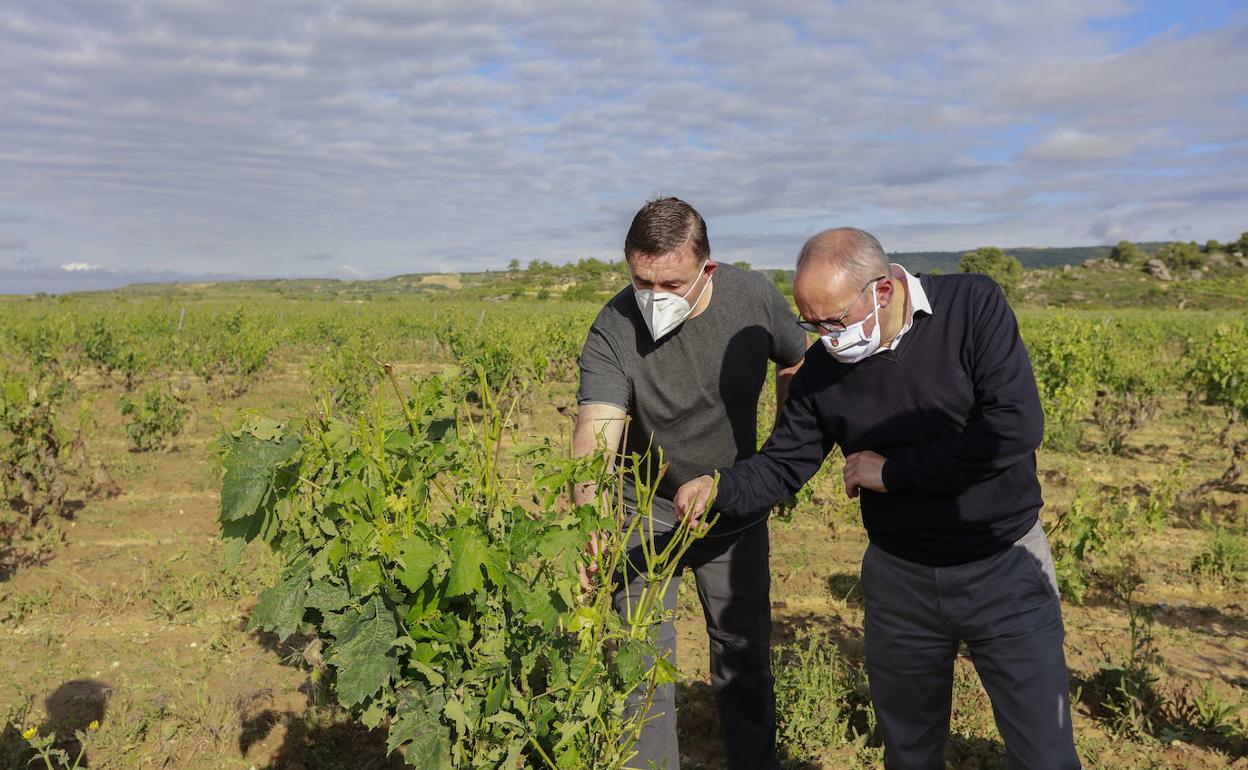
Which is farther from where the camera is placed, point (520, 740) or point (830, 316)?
point (830, 316)

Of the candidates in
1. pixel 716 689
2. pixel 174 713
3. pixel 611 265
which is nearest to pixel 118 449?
pixel 174 713

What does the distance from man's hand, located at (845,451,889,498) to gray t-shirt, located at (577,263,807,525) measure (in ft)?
1.75

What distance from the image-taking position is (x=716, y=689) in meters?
2.68

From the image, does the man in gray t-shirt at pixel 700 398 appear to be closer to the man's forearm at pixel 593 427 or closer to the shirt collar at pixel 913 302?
the man's forearm at pixel 593 427

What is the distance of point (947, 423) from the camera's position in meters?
2.05

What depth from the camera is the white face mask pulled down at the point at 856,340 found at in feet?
6.59

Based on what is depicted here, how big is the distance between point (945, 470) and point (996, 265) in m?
67.2

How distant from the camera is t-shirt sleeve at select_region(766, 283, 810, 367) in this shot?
2.58 m

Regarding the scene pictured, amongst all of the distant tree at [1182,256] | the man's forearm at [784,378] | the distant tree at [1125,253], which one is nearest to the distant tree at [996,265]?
the distant tree at [1125,253]

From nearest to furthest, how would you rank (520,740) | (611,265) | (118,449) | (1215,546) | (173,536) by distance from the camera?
(520,740) < (1215,546) < (173,536) < (118,449) < (611,265)

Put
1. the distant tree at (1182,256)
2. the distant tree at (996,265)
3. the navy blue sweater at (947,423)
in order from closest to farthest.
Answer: the navy blue sweater at (947,423) < the distant tree at (996,265) < the distant tree at (1182,256)

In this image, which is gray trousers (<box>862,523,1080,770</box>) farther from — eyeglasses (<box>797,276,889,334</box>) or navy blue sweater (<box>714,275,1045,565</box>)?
eyeglasses (<box>797,276,889,334</box>)

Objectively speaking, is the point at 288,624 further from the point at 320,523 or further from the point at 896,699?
the point at 896,699

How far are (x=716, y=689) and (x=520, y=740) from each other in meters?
1.19
